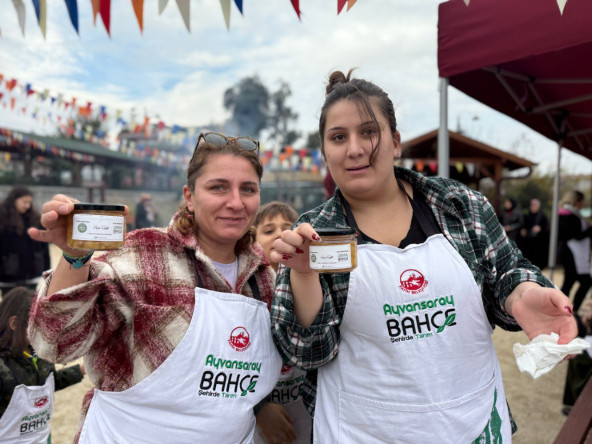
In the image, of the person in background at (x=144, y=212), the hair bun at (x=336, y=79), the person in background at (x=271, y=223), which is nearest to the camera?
the hair bun at (x=336, y=79)

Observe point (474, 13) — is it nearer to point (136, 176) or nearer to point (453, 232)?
point (453, 232)

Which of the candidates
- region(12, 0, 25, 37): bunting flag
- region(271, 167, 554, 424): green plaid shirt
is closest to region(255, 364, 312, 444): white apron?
region(271, 167, 554, 424): green plaid shirt

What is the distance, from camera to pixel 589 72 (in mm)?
3676

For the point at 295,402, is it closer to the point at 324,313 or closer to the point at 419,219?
the point at 324,313

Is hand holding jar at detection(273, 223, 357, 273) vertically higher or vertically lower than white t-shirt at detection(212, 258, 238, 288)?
higher

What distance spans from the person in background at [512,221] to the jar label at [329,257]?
11.2 metres

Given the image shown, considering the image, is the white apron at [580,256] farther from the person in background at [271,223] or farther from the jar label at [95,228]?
the jar label at [95,228]

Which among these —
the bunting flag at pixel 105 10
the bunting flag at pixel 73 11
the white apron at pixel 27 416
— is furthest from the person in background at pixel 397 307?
the white apron at pixel 27 416

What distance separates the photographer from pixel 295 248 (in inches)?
52.6

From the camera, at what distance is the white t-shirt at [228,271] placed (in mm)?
1723

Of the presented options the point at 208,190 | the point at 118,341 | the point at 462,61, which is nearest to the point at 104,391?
the point at 118,341

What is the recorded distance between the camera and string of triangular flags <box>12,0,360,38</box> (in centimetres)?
200

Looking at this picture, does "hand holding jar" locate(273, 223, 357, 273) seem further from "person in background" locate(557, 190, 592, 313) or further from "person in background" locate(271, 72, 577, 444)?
"person in background" locate(557, 190, 592, 313)

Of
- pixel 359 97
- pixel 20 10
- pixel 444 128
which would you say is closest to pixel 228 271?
pixel 359 97
